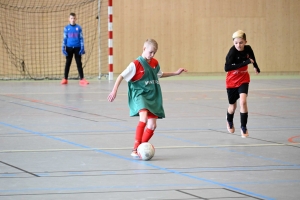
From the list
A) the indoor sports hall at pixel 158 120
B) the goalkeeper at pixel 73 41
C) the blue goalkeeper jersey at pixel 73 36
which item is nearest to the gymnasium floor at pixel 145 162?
the indoor sports hall at pixel 158 120

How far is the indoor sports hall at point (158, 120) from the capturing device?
19.6 feet

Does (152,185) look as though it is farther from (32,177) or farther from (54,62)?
(54,62)

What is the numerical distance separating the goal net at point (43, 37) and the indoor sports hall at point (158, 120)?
0.03 m

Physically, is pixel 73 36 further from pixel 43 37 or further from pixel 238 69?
pixel 238 69

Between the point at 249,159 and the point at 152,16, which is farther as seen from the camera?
the point at 152,16

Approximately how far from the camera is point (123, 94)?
15.8 metres

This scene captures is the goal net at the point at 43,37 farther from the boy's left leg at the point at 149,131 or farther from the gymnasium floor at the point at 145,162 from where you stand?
the boy's left leg at the point at 149,131

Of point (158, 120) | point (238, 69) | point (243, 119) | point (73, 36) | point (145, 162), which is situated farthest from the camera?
point (73, 36)

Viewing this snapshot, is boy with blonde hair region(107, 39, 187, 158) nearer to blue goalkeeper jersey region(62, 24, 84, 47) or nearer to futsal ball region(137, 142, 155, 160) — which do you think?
futsal ball region(137, 142, 155, 160)

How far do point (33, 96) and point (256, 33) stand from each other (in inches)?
449

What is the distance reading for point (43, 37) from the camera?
71.6ft

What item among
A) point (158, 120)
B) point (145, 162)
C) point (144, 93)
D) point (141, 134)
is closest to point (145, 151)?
Result: point (145, 162)

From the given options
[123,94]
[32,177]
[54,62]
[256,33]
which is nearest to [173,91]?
[123,94]

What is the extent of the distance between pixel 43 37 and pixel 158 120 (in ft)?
38.4
